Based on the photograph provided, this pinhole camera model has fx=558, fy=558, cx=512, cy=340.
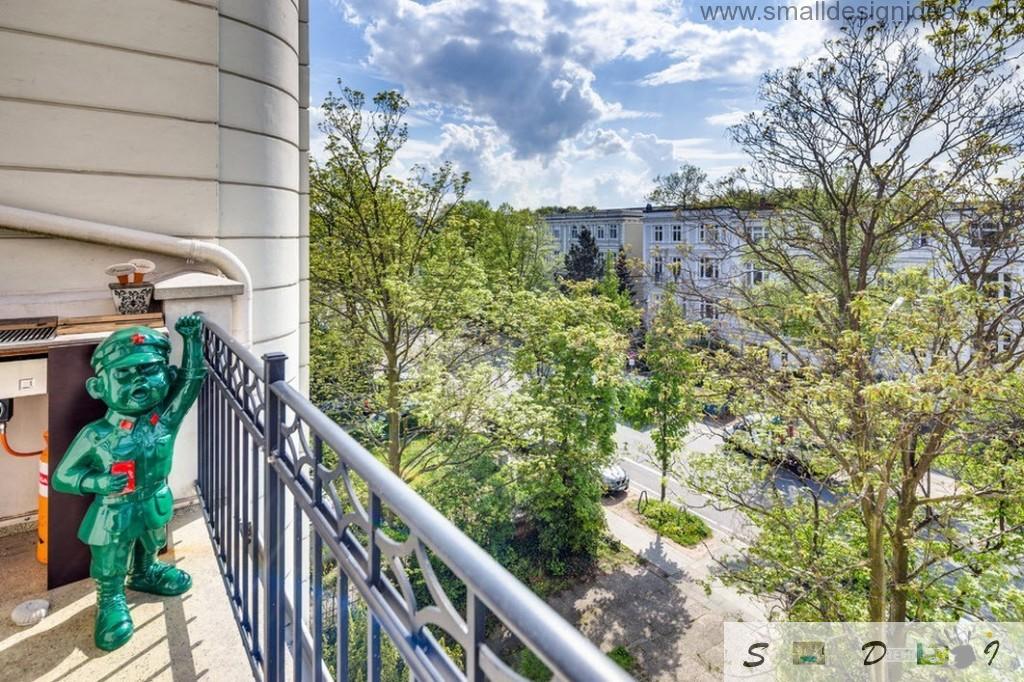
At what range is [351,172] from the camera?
34.7 ft

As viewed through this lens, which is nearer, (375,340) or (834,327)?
(834,327)

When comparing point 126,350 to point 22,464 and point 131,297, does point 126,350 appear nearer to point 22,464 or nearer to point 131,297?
point 131,297

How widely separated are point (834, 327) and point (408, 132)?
8.02 meters

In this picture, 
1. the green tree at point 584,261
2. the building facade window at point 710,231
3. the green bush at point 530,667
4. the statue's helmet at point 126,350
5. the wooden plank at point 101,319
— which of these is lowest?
the green bush at point 530,667

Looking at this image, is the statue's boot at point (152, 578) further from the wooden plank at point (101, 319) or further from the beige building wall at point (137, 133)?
the beige building wall at point (137, 133)

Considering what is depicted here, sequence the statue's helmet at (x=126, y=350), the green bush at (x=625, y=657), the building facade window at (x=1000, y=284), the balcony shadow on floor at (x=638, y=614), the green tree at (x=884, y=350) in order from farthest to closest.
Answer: the balcony shadow on floor at (x=638, y=614) < the green bush at (x=625, y=657) < the building facade window at (x=1000, y=284) < the green tree at (x=884, y=350) < the statue's helmet at (x=126, y=350)

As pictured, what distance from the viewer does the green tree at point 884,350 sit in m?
5.31

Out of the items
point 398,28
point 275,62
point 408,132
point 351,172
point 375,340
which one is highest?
point 398,28

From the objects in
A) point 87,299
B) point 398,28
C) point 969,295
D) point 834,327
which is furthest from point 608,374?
point 398,28

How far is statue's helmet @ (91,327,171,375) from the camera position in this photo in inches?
76.5

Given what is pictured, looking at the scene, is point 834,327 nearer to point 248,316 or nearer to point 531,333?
point 531,333

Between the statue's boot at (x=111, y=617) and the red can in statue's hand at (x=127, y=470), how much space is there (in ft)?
1.12

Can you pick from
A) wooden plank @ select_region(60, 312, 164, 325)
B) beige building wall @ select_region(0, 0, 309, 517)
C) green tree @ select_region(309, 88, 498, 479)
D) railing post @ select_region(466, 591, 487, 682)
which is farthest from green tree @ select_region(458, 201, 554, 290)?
railing post @ select_region(466, 591, 487, 682)

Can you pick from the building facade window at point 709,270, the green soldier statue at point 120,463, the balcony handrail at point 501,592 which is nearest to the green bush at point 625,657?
the building facade window at point 709,270
